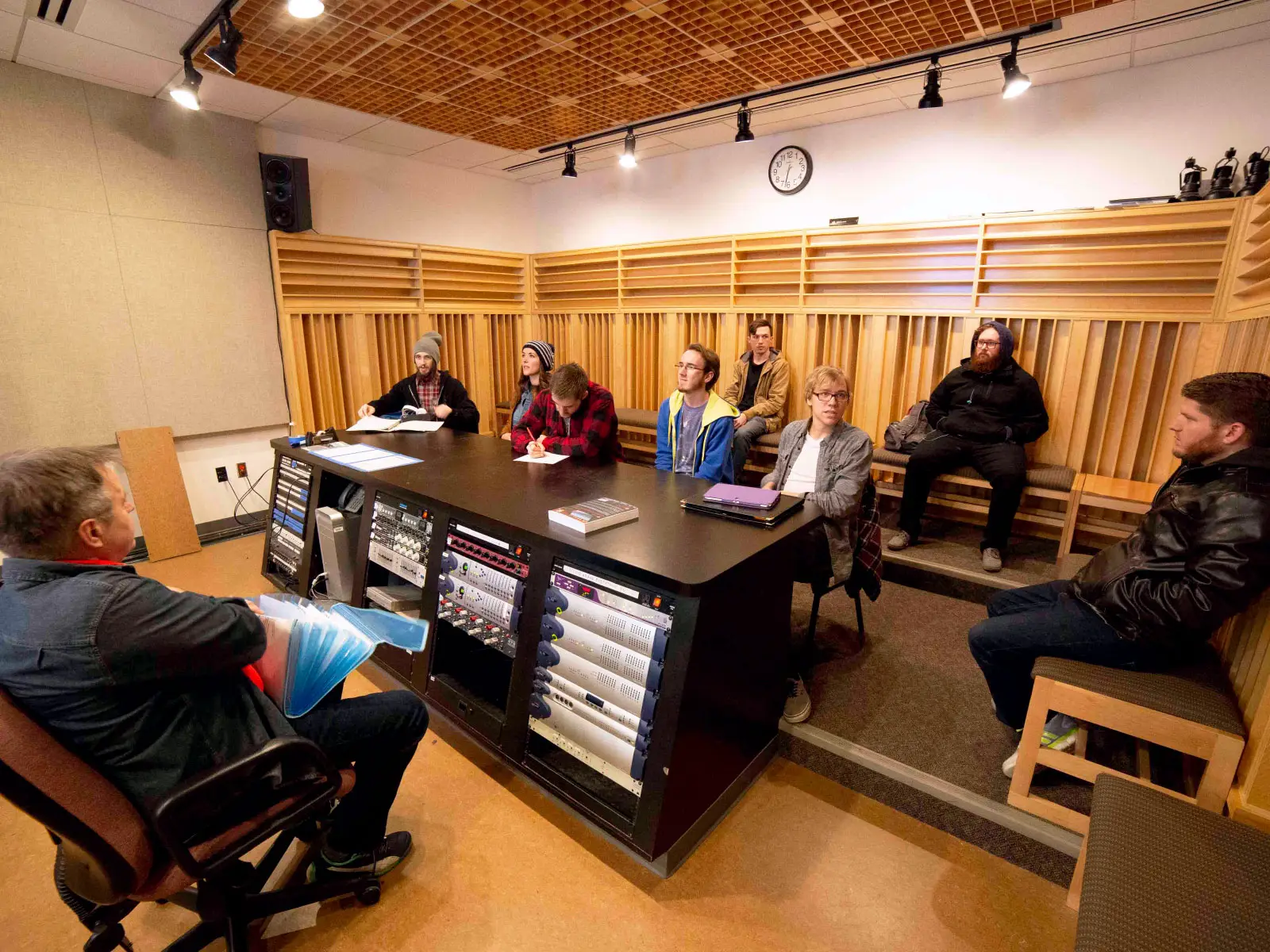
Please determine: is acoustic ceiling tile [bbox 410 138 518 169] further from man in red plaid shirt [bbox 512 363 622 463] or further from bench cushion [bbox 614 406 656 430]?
man in red plaid shirt [bbox 512 363 622 463]

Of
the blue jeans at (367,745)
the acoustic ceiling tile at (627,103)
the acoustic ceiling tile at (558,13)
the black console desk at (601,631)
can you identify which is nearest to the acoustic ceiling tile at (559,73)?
the acoustic ceiling tile at (627,103)

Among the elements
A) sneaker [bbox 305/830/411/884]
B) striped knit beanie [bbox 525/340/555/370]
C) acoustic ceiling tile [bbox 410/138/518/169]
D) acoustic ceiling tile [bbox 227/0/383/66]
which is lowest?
sneaker [bbox 305/830/411/884]

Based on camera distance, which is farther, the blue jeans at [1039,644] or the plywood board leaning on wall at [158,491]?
the plywood board leaning on wall at [158,491]

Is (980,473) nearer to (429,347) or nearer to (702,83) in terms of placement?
(702,83)

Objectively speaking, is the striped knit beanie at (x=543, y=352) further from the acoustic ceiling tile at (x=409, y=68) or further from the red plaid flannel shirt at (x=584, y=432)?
the acoustic ceiling tile at (x=409, y=68)

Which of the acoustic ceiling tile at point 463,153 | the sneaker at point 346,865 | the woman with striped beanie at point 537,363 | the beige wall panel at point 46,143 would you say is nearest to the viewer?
the sneaker at point 346,865

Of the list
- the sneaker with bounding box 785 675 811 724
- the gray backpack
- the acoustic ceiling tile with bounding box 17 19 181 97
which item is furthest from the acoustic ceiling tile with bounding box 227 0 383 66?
the gray backpack

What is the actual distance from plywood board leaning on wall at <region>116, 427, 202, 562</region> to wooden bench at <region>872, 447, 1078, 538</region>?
492 cm

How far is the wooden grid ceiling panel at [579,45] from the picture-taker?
282 centimetres

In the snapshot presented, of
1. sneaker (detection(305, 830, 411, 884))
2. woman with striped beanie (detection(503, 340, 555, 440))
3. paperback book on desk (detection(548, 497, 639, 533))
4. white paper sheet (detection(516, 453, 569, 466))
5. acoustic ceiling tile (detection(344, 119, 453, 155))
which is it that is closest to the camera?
sneaker (detection(305, 830, 411, 884))

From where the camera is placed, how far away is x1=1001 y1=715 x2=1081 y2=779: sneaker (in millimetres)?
1960

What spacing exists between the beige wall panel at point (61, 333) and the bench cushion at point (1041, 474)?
514 cm

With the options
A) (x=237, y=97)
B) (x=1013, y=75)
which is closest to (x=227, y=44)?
(x=237, y=97)

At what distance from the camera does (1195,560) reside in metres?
1.60
